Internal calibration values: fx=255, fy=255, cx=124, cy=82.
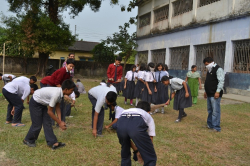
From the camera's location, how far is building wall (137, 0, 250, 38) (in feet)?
39.3

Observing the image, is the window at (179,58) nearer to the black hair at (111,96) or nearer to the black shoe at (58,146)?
the black hair at (111,96)

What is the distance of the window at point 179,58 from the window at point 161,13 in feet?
9.10

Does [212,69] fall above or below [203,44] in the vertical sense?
below

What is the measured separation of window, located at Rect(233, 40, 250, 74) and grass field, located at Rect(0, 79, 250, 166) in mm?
5704

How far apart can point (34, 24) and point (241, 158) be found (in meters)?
17.1

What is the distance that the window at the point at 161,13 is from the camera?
1819cm

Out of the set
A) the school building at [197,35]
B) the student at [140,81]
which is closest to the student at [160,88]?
the student at [140,81]

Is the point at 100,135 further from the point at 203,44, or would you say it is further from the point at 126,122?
the point at 203,44

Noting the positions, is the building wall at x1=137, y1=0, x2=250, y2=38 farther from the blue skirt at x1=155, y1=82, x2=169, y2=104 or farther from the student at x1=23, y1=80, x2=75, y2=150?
the student at x1=23, y1=80, x2=75, y2=150

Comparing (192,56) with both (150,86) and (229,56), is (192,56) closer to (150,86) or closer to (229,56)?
(229,56)

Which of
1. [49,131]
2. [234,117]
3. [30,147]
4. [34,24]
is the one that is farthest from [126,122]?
[34,24]

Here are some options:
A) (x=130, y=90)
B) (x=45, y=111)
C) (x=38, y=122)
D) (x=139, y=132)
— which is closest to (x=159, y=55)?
(x=130, y=90)

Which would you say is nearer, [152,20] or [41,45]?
[41,45]

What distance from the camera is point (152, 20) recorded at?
64.6ft
